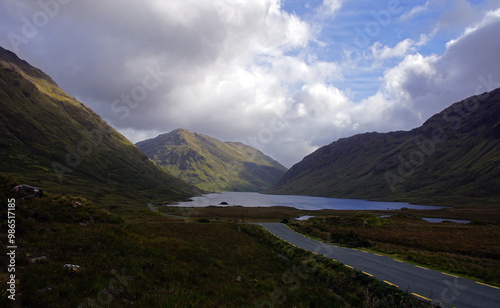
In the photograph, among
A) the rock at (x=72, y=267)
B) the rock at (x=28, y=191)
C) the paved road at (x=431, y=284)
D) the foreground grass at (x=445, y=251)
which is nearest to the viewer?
the rock at (x=72, y=267)

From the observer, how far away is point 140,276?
485 inches

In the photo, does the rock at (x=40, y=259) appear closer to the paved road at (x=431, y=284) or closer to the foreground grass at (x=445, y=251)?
the paved road at (x=431, y=284)

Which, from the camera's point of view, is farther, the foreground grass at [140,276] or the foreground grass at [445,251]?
the foreground grass at [445,251]

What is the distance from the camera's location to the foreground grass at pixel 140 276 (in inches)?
360

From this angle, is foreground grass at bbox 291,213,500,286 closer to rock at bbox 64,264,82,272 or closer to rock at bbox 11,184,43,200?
rock at bbox 64,264,82,272

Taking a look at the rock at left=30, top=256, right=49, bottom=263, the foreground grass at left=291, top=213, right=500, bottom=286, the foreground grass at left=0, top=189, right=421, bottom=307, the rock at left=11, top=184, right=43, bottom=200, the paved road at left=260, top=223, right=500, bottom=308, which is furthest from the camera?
the rock at left=11, top=184, right=43, bottom=200

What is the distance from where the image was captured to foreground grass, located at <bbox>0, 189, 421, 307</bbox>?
915 cm

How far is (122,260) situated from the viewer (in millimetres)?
13766

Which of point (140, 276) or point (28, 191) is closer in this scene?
point (140, 276)

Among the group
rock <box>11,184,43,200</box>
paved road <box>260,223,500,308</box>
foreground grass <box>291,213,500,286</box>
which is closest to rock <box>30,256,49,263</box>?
rock <box>11,184,43,200</box>

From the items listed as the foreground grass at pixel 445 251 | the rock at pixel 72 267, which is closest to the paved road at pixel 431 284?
the foreground grass at pixel 445 251

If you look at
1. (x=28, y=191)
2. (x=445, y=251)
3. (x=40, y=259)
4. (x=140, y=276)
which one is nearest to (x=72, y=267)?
(x=40, y=259)

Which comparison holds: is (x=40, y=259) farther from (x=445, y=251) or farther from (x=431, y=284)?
(x=445, y=251)

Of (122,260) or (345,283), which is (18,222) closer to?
(122,260)
